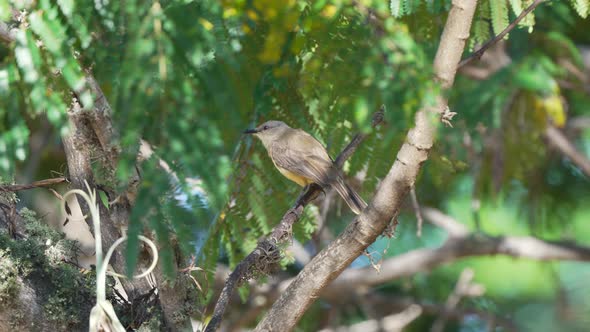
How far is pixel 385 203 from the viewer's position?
330cm

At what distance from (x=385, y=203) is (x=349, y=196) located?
218cm

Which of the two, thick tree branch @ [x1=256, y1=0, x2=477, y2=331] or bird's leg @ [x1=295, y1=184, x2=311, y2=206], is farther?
bird's leg @ [x1=295, y1=184, x2=311, y2=206]

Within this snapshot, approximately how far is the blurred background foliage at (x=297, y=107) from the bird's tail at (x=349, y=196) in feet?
0.43

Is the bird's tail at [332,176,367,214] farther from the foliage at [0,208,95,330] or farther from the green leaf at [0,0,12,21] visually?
the green leaf at [0,0,12,21]

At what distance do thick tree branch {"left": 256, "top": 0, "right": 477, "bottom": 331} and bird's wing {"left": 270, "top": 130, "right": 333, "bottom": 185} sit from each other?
2.00 m

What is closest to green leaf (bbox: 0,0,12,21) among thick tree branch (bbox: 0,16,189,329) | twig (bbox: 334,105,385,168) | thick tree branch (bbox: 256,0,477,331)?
thick tree branch (bbox: 0,16,189,329)

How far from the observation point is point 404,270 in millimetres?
7961

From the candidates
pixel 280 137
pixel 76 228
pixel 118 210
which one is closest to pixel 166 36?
pixel 118 210

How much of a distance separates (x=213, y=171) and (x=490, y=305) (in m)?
7.10

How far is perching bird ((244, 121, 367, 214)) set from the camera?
18.1 ft

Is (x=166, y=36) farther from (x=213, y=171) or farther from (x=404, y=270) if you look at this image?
(x=404, y=270)

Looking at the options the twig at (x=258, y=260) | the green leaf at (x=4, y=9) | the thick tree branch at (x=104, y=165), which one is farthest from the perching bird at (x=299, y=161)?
the green leaf at (x=4, y=9)

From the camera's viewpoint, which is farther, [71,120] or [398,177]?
[71,120]

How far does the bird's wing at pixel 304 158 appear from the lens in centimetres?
567
